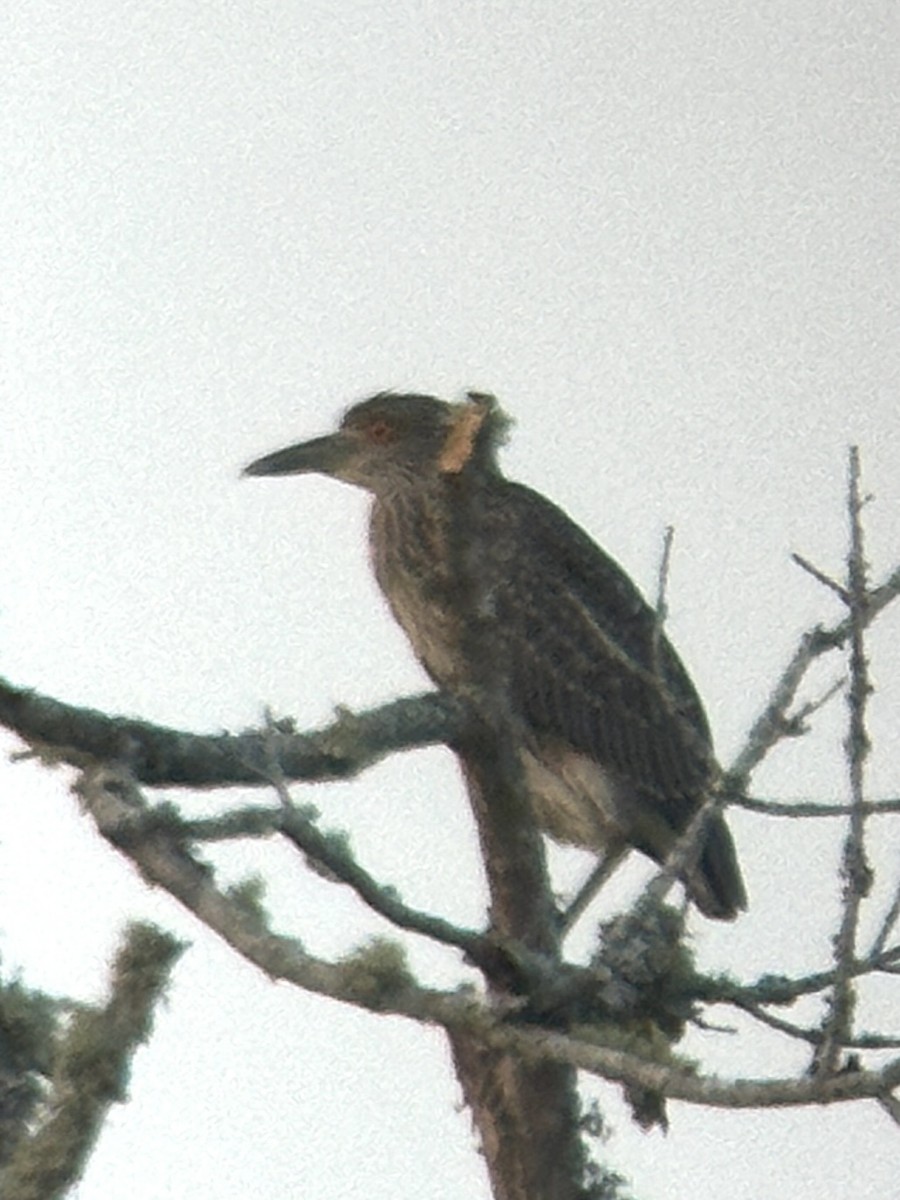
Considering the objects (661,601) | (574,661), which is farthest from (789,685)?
(574,661)

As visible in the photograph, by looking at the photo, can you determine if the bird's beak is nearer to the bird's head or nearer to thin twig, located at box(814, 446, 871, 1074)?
the bird's head

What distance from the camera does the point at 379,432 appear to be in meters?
9.38

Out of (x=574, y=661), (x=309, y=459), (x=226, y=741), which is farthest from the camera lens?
(x=309, y=459)

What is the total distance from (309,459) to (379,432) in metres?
0.27

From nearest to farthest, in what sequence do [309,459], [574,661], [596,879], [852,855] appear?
[852,855], [596,879], [574,661], [309,459]

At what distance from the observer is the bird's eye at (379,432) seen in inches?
368

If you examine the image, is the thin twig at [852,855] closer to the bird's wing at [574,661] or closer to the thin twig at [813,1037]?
the thin twig at [813,1037]

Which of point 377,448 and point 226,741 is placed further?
point 377,448

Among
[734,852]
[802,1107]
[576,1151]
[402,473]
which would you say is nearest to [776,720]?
[576,1151]

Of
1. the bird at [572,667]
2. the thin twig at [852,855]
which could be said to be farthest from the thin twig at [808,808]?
the bird at [572,667]

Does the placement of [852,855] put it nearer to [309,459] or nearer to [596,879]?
[596,879]

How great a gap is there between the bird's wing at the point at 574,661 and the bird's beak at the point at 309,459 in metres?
0.83

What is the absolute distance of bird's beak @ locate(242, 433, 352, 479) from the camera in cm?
926

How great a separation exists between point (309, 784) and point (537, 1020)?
4.40 ft
